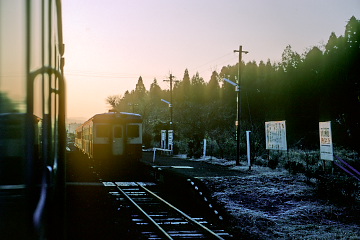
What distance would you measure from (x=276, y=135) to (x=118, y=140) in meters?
7.52

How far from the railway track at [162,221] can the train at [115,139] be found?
816 cm

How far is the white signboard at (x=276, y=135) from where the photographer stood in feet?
58.1

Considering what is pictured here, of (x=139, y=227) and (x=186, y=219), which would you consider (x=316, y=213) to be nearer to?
(x=186, y=219)

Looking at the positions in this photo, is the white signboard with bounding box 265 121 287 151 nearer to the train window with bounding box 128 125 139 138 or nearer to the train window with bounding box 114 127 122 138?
the train window with bounding box 128 125 139 138

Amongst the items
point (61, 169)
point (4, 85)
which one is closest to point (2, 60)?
point (4, 85)

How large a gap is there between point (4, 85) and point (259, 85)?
5508cm

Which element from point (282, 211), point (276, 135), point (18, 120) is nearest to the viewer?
point (18, 120)

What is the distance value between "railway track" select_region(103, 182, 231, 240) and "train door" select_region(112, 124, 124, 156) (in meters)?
8.21

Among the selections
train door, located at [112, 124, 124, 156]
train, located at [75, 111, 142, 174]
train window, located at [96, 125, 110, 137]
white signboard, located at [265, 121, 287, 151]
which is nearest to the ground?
white signboard, located at [265, 121, 287, 151]

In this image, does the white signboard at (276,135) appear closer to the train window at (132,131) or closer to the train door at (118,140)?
the train window at (132,131)

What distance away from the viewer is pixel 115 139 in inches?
810

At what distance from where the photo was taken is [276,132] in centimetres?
1839

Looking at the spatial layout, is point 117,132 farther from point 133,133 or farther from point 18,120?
point 18,120

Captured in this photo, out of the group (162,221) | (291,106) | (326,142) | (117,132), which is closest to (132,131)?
(117,132)
